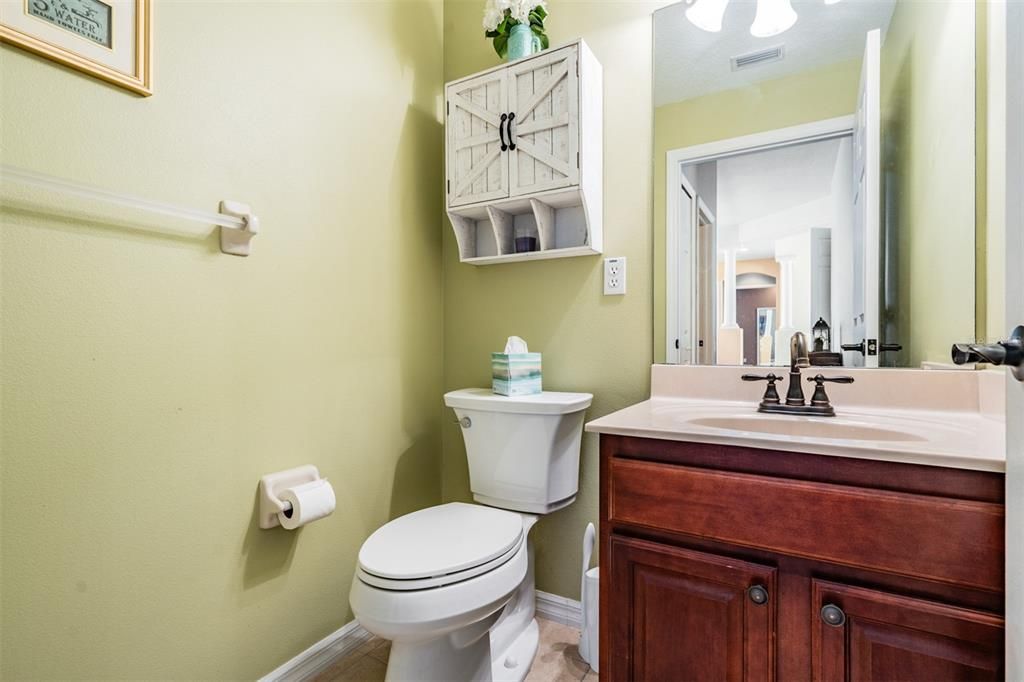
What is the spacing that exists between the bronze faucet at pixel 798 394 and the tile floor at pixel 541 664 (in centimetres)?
94

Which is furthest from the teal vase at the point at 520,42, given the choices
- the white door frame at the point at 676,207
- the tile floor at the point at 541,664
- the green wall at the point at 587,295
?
the tile floor at the point at 541,664

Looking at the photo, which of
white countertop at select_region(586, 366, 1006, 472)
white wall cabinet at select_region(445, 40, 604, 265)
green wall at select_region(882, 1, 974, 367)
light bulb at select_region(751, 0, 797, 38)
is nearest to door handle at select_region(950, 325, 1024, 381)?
white countertop at select_region(586, 366, 1006, 472)

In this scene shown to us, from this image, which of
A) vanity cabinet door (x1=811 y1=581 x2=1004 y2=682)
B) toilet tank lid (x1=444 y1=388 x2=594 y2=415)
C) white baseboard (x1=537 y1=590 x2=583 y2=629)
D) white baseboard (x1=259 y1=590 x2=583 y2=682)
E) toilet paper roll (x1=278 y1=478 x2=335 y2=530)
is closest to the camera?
vanity cabinet door (x1=811 y1=581 x2=1004 y2=682)

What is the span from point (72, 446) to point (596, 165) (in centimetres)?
153

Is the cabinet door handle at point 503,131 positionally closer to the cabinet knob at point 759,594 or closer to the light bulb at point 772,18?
the light bulb at point 772,18

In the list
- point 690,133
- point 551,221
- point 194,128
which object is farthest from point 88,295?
point 690,133

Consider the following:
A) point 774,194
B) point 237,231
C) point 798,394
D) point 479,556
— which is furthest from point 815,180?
point 237,231

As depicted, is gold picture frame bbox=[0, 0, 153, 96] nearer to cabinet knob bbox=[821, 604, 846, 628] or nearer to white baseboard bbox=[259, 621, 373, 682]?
white baseboard bbox=[259, 621, 373, 682]

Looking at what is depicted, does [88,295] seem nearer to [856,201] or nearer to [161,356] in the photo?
[161,356]

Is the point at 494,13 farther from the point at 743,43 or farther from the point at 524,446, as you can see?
the point at 524,446

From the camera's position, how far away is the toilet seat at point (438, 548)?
1.07m

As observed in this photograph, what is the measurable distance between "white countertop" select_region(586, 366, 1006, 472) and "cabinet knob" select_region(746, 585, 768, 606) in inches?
9.9

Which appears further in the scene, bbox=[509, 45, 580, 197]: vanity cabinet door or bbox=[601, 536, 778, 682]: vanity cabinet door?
bbox=[509, 45, 580, 197]: vanity cabinet door

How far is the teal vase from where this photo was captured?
1.60m
